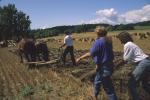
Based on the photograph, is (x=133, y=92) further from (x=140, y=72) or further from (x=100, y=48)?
(x=100, y=48)

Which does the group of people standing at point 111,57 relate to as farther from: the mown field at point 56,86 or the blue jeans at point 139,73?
the mown field at point 56,86

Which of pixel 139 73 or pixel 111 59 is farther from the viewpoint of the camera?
pixel 111 59

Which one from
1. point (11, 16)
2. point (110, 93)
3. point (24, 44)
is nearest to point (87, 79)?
point (110, 93)

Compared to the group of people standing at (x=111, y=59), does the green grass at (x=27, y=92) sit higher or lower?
lower

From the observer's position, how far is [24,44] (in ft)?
52.4

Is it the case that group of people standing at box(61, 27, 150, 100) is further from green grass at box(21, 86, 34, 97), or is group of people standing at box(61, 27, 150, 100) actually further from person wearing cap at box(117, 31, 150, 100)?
green grass at box(21, 86, 34, 97)

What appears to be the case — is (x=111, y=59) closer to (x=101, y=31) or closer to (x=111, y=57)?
(x=111, y=57)

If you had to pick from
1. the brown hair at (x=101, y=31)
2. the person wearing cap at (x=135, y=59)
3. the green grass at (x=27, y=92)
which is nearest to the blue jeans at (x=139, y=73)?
the person wearing cap at (x=135, y=59)

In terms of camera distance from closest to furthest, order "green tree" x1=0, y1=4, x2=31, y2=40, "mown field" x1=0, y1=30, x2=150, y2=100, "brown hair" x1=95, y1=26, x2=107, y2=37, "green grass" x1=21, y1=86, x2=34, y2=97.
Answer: "brown hair" x1=95, y1=26, x2=107, y2=37
"mown field" x1=0, y1=30, x2=150, y2=100
"green grass" x1=21, y1=86, x2=34, y2=97
"green tree" x1=0, y1=4, x2=31, y2=40

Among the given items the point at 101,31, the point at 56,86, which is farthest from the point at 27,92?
the point at 101,31

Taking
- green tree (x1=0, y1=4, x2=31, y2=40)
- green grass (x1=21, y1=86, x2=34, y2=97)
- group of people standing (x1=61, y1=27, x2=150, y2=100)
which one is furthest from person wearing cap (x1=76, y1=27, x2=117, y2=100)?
green tree (x1=0, y1=4, x2=31, y2=40)

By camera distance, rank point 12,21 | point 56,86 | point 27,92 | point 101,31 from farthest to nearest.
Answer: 1. point 12,21
2. point 56,86
3. point 27,92
4. point 101,31

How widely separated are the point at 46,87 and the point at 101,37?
12.1ft

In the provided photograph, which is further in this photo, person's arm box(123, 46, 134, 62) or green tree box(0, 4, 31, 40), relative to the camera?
green tree box(0, 4, 31, 40)
